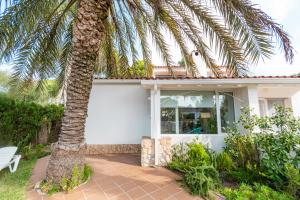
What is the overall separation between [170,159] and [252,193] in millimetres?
3708

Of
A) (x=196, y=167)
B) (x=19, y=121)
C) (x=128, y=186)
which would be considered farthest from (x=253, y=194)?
(x=19, y=121)

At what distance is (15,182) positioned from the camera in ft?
23.3

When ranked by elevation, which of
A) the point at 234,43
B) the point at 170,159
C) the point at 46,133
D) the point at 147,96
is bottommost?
the point at 170,159

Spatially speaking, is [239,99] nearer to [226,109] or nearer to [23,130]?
[226,109]

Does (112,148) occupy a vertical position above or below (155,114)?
below

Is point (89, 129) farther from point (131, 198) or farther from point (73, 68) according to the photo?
point (131, 198)

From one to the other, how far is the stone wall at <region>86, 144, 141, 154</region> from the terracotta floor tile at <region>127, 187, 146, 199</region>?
200 inches

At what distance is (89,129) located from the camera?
1158 cm

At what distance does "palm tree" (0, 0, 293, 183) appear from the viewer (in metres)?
6.49

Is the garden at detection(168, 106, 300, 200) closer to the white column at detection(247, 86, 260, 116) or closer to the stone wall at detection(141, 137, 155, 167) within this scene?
the white column at detection(247, 86, 260, 116)

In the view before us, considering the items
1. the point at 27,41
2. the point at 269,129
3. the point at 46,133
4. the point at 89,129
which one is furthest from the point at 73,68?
the point at 46,133

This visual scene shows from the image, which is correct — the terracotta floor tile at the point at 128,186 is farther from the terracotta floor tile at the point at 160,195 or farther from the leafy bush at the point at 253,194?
→ the leafy bush at the point at 253,194

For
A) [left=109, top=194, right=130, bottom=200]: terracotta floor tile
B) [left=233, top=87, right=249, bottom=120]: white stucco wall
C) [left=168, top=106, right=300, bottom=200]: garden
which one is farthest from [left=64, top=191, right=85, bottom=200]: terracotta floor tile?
[left=233, top=87, right=249, bottom=120]: white stucco wall

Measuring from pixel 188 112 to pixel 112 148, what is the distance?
17.1 feet
